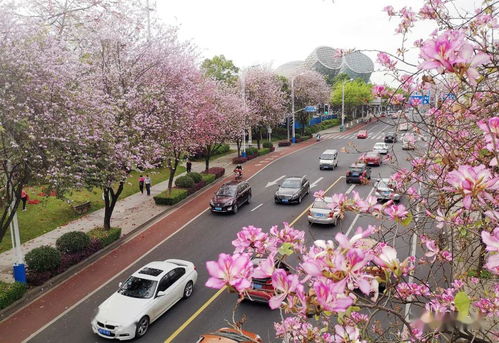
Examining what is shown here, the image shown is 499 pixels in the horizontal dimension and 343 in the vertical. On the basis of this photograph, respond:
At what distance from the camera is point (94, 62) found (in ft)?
59.4

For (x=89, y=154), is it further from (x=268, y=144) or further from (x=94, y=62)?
(x=268, y=144)

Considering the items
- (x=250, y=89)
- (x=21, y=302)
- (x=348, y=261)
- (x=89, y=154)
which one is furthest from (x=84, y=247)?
(x=250, y=89)

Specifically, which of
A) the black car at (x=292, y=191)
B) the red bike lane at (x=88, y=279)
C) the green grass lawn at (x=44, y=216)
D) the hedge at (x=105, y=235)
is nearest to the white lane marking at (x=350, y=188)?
the black car at (x=292, y=191)

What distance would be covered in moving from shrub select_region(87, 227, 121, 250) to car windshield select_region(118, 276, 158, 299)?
530 cm

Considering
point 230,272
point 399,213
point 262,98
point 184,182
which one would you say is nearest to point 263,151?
point 262,98

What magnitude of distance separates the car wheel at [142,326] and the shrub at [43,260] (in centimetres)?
539

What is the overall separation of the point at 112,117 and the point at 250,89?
100ft

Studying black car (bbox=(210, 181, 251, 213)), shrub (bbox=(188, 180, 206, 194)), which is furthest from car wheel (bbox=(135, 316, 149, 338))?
shrub (bbox=(188, 180, 206, 194))

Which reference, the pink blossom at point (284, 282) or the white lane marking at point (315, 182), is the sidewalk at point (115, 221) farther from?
the pink blossom at point (284, 282)

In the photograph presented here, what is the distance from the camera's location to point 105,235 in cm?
1806

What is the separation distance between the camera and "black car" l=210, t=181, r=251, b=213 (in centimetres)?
2262

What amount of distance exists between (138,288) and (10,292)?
4262mm

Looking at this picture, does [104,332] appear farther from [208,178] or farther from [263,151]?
[263,151]

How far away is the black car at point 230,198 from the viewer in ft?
74.2
